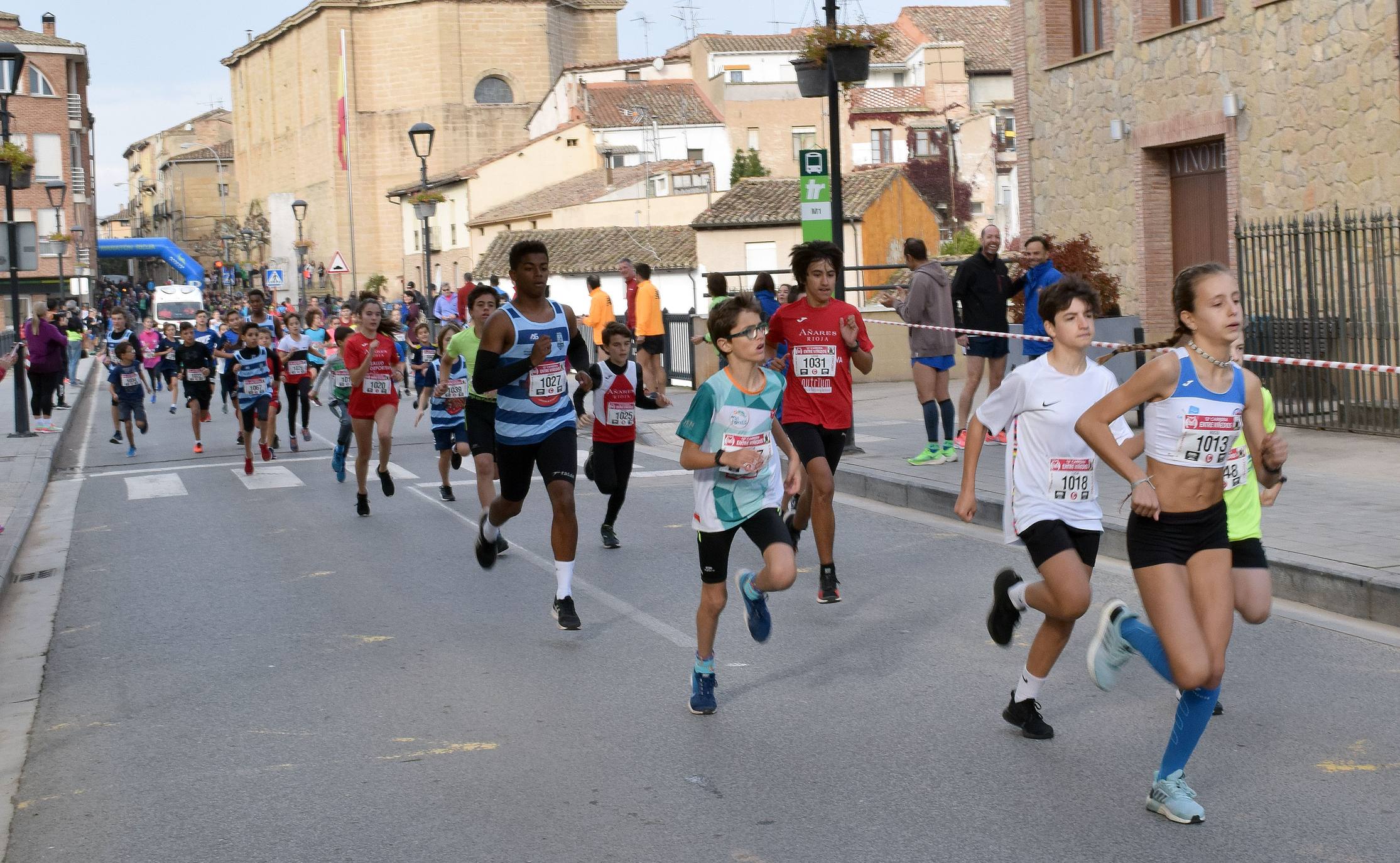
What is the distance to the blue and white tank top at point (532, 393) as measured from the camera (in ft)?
27.1

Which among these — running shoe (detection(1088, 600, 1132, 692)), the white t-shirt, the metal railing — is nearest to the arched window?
the metal railing

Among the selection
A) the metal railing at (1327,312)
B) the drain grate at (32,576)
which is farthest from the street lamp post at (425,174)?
the drain grate at (32,576)

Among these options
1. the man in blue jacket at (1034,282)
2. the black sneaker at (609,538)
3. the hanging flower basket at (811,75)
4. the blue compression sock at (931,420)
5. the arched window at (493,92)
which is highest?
the arched window at (493,92)

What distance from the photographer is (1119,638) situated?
5.09 metres

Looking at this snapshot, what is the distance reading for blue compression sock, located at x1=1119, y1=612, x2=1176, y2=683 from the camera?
486 cm

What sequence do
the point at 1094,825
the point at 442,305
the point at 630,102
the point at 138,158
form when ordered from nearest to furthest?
the point at 1094,825 → the point at 442,305 → the point at 630,102 → the point at 138,158

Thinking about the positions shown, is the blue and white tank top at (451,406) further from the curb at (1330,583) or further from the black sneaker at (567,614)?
the curb at (1330,583)

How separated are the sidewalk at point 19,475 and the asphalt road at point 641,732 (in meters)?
2.26

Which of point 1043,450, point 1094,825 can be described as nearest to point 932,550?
point 1043,450

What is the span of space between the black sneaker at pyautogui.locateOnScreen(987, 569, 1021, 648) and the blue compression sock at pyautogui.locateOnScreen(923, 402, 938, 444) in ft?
24.0

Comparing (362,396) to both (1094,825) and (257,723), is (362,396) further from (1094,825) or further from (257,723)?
(1094,825)

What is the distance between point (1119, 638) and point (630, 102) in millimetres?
69385

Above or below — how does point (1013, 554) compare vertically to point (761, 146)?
below

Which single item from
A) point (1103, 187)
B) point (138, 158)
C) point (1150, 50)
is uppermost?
point (138, 158)
